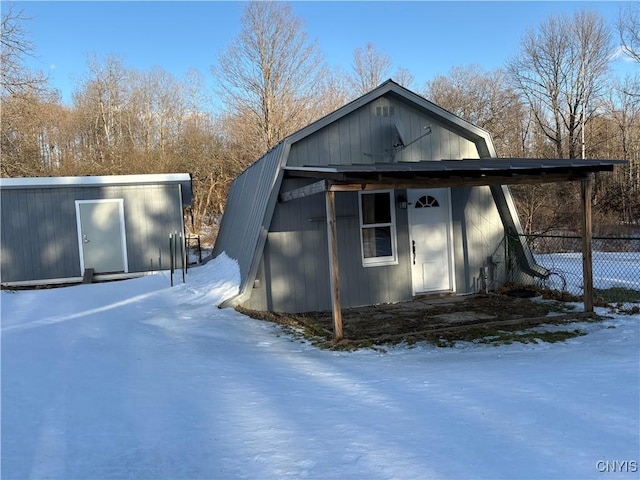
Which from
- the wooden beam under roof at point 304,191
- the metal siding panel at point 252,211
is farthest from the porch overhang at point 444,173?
the metal siding panel at point 252,211

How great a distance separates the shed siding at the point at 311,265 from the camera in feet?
28.7

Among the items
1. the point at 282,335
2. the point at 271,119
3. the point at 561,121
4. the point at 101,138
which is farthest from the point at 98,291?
the point at 561,121

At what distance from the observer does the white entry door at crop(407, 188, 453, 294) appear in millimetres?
9508

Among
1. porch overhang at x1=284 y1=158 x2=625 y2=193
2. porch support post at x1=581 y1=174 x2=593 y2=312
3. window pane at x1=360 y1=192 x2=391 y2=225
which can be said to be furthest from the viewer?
window pane at x1=360 y1=192 x2=391 y2=225

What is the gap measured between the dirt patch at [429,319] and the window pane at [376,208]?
166 cm

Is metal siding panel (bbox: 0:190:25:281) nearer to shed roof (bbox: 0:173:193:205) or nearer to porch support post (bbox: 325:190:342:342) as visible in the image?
shed roof (bbox: 0:173:193:205)

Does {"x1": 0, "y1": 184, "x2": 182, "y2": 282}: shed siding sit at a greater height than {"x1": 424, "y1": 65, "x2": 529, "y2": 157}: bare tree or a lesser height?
lesser

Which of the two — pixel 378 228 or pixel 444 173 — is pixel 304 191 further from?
pixel 378 228

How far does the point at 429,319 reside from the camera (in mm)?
7848

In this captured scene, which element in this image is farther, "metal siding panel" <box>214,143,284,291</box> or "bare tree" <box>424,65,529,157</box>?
"bare tree" <box>424,65,529,157</box>

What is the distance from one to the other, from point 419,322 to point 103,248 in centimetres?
811

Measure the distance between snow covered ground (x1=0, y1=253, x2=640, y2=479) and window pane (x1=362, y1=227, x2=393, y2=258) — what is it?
320 centimetres

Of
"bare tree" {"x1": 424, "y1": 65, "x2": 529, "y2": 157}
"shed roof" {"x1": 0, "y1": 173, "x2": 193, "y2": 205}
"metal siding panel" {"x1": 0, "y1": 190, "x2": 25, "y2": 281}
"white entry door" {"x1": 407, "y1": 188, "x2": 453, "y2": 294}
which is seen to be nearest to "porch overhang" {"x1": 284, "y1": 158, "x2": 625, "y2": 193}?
"white entry door" {"x1": 407, "y1": 188, "x2": 453, "y2": 294}

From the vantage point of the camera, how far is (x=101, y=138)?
33.5 metres
